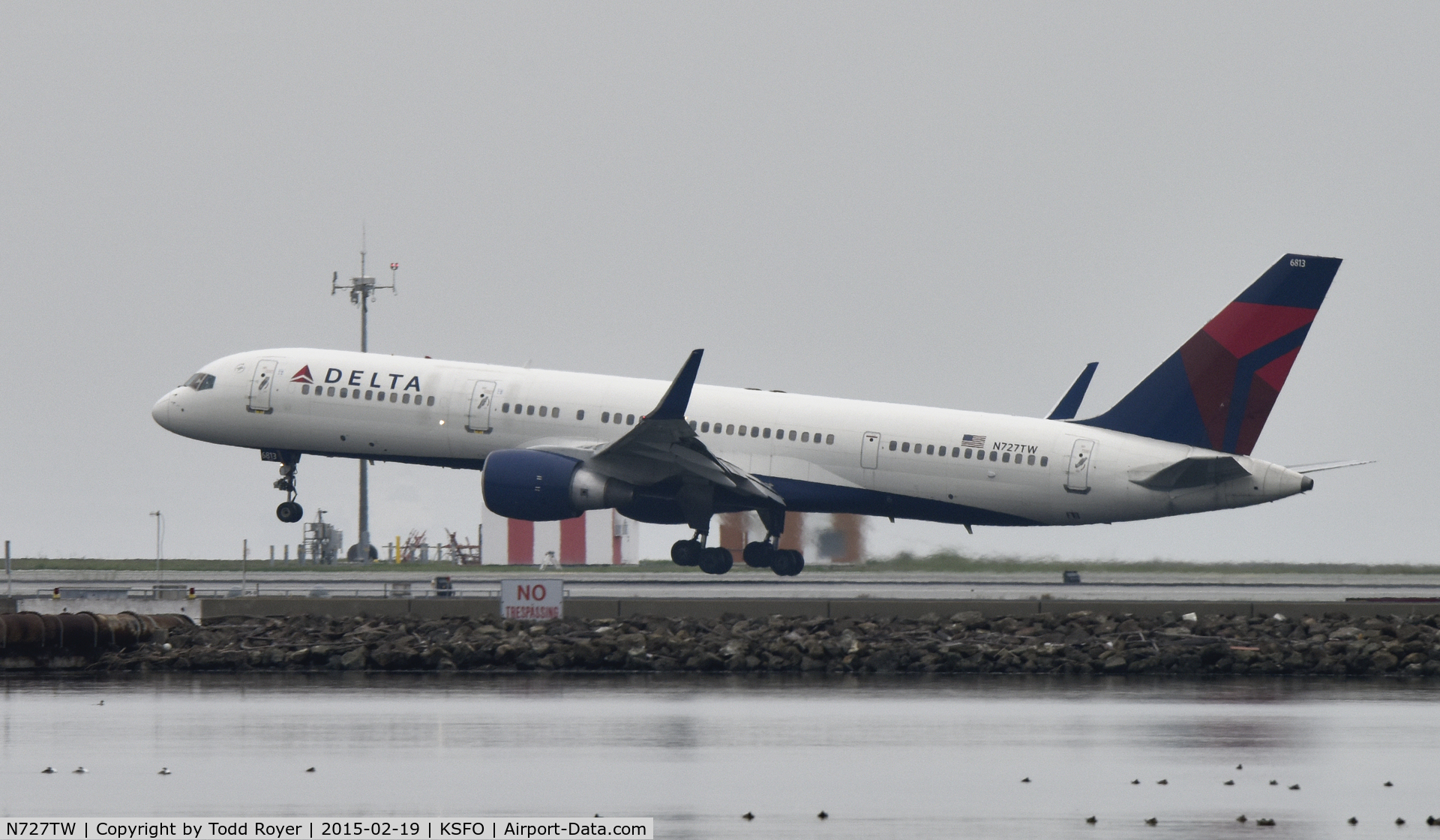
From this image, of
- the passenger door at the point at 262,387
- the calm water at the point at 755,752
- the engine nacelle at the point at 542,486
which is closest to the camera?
the calm water at the point at 755,752

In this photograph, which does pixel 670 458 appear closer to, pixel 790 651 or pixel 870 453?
pixel 870 453

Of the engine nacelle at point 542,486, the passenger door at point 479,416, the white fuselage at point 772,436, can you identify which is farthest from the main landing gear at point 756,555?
the passenger door at point 479,416

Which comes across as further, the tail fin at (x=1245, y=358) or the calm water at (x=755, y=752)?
the tail fin at (x=1245, y=358)

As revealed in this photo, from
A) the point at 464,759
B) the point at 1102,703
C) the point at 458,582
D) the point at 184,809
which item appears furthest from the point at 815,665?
the point at 458,582

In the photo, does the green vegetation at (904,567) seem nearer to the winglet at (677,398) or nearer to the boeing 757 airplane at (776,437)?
the boeing 757 airplane at (776,437)

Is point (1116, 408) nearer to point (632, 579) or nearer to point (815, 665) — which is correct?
point (632, 579)

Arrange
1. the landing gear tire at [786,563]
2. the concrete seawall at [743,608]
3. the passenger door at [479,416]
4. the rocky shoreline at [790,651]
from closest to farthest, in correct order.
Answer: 1. the rocky shoreline at [790,651]
2. the concrete seawall at [743,608]
3. the passenger door at [479,416]
4. the landing gear tire at [786,563]

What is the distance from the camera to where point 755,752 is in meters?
18.7

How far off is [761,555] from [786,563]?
0.71 metres

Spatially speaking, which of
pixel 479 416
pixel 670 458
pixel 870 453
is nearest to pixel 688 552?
pixel 670 458

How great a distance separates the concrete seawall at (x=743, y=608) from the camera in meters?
32.3

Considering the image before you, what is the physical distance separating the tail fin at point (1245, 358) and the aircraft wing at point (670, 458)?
1070 cm

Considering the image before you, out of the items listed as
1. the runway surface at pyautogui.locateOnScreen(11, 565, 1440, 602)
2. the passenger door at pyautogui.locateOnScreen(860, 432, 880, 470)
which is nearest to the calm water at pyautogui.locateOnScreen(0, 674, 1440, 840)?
the runway surface at pyautogui.locateOnScreen(11, 565, 1440, 602)
